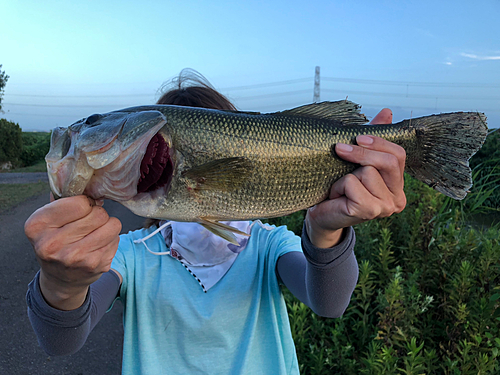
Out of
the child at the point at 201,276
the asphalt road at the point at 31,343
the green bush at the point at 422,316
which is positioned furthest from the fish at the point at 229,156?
the asphalt road at the point at 31,343

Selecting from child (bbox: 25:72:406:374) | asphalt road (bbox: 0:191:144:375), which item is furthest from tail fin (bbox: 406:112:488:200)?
asphalt road (bbox: 0:191:144:375)

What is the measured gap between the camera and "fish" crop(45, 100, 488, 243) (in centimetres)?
162

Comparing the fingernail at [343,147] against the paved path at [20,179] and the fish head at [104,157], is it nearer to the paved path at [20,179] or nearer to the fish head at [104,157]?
the fish head at [104,157]

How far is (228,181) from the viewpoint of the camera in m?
1.79

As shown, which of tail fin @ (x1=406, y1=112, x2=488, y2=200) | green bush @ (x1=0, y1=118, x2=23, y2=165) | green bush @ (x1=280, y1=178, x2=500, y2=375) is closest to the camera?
tail fin @ (x1=406, y1=112, x2=488, y2=200)

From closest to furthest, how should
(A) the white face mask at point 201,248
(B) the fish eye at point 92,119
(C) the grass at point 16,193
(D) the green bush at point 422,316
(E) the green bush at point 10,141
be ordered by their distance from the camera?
1. (B) the fish eye at point 92,119
2. (A) the white face mask at point 201,248
3. (D) the green bush at point 422,316
4. (C) the grass at point 16,193
5. (E) the green bush at point 10,141

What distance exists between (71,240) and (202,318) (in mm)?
1203

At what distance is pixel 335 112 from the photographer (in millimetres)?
2104

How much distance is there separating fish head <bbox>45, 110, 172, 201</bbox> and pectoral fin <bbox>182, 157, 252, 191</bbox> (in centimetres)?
25

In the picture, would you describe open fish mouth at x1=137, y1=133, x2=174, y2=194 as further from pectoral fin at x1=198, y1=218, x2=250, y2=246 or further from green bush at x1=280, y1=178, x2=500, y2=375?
green bush at x1=280, y1=178, x2=500, y2=375

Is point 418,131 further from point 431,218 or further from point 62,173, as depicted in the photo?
point 431,218

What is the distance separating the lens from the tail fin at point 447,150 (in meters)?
2.07

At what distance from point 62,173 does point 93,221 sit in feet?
0.97

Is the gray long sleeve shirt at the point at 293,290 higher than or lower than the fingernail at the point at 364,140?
lower
